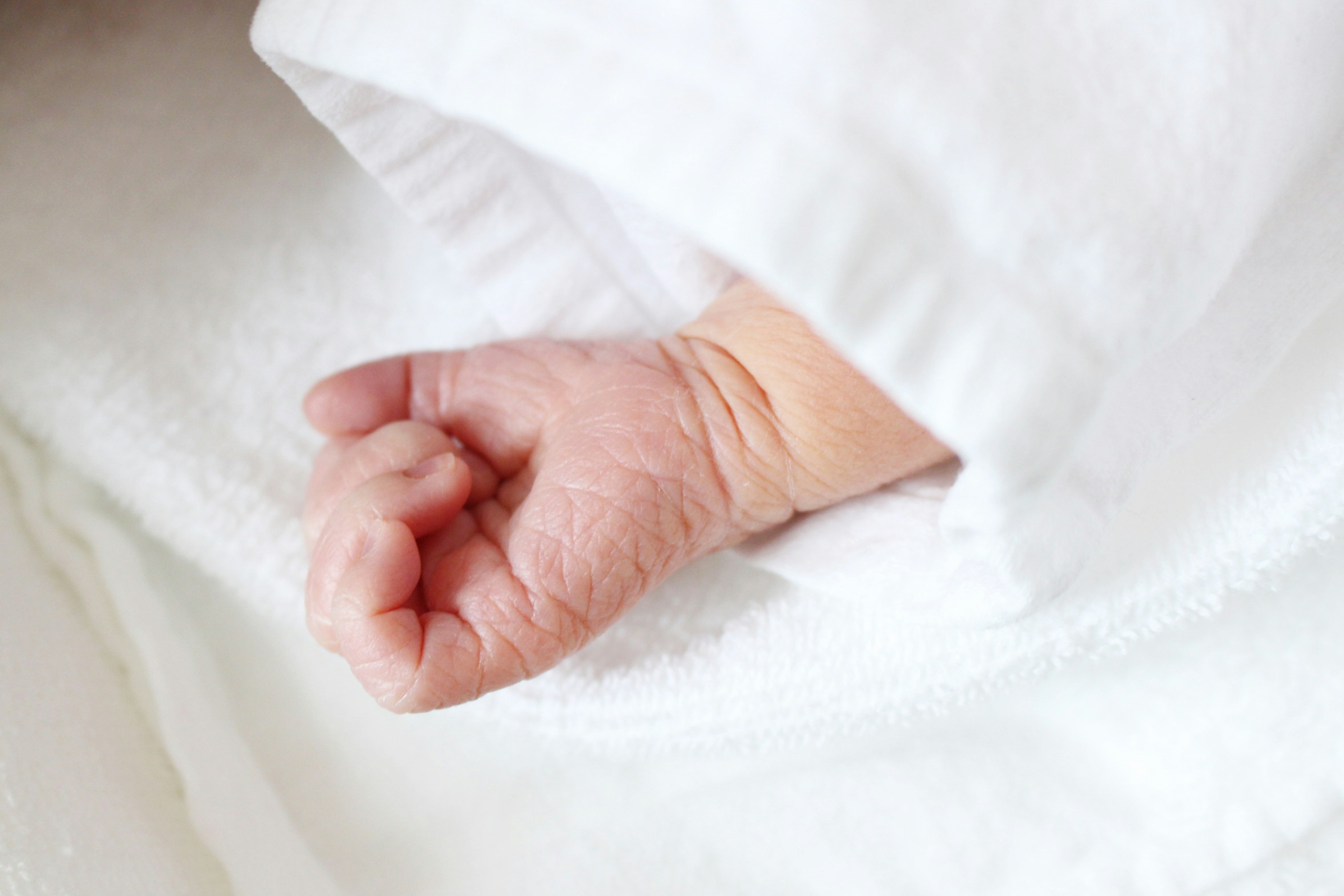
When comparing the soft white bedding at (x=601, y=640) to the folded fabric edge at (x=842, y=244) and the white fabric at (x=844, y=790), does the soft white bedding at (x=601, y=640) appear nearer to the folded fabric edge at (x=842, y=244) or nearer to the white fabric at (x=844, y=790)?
the white fabric at (x=844, y=790)

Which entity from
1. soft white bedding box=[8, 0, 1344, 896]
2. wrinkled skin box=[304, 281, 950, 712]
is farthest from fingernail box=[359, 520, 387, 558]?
soft white bedding box=[8, 0, 1344, 896]

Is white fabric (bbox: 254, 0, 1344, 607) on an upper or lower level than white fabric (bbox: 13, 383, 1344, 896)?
upper

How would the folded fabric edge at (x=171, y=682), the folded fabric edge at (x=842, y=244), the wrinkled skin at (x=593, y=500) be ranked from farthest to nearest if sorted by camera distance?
the folded fabric edge at (x=171, y=682) < the wrinkled skin at (x=593, y=500) < the folded fabric edge at (x=842, y=244)

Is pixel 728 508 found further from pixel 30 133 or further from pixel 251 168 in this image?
pixel 30 133

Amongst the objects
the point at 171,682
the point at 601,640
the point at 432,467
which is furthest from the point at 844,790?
the point at 171,682

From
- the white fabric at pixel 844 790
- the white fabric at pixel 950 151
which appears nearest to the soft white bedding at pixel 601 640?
the white fabric at pixel 844 790

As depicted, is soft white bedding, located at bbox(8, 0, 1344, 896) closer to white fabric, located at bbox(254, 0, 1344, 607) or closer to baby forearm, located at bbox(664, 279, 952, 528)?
baby forearm, located at bbox(664, 279, 952, 528)
